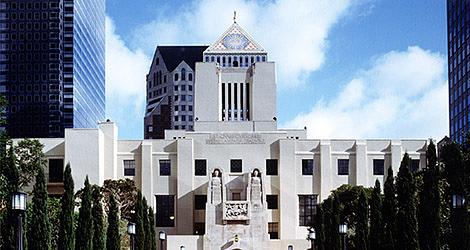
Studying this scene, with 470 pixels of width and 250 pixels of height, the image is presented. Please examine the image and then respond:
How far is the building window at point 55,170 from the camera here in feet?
281

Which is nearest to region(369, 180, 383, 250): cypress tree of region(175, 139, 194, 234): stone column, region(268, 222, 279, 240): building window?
region(268, 222, 279, 240): building window

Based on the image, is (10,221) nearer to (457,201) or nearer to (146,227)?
(457,201)

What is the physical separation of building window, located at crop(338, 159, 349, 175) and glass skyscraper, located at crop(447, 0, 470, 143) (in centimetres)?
1145

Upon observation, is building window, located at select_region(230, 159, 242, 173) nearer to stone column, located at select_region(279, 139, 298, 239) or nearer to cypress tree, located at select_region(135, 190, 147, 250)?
stone column, located at select_region(279, 139, 298, 239)

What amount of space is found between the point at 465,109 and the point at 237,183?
2346 cm

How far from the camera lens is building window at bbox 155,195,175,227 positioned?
8656 cm

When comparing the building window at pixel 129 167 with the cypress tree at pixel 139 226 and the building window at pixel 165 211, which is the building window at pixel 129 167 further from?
A: the cypress tree at pixel 139 226

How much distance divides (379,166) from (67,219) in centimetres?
4991

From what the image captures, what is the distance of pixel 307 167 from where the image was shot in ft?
289

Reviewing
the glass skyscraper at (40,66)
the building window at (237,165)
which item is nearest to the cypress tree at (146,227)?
the building window at (237,165)

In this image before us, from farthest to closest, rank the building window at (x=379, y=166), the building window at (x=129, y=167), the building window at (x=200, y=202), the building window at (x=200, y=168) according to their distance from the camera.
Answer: the building window at (x=379, y=166), the building window at (x=129, y=167), the building window at (x=200, y=168), the building window at (x=200, y=202)

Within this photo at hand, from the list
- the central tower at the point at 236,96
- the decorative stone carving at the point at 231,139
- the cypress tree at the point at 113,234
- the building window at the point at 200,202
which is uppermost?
the central tower at the point at 236,96

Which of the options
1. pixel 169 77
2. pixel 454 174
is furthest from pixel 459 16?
pixel 169 77

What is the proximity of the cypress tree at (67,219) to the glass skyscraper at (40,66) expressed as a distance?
98.4m
